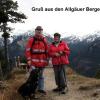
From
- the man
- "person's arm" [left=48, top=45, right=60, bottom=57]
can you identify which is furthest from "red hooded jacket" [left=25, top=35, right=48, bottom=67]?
"person's arm" [left=48, top=45, right=60, bottom=57]

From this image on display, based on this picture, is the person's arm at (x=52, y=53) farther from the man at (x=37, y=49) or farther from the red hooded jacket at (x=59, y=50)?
the man at (x=37, y=49)

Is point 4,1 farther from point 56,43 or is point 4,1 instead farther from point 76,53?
point 76,53

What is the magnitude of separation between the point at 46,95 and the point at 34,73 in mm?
1478

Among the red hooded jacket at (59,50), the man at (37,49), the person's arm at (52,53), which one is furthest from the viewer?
the red hooded jacket at (59,50)

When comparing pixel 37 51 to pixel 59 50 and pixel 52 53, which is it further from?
pixel 59 50

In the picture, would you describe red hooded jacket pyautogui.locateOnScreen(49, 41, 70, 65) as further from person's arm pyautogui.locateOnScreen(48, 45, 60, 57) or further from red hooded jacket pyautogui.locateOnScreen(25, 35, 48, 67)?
red hooded jacket pyautogui.locateOnScreen(25, 35, 48, 67)

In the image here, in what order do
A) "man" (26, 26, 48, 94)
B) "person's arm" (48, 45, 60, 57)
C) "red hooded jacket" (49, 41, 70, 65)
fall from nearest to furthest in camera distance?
"man" (26, 26, 48, 94) → "person's arm" (48, 45, 60, 57) → "red hooded jacket" (49, 41, 70, 65)

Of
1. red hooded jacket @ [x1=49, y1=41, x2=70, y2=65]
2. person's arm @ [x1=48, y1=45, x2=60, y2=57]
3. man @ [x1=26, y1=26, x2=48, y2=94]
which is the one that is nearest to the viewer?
man @ [x1=26, y1=26, x2=48, y2=94]

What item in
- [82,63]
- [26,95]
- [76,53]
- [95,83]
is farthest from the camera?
[76,53]

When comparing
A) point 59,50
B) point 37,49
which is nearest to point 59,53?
point 59,50

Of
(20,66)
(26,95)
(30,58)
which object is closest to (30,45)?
(30,58)

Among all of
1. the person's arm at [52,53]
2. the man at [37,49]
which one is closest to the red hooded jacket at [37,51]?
the man at [37,49]

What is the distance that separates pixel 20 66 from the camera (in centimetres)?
3306

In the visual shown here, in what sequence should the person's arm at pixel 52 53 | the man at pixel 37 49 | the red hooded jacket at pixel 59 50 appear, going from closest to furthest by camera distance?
the man at pixel 37 49 → the person's arm at pixel 52 53 → the red hooded jacket at pixel 59 50
